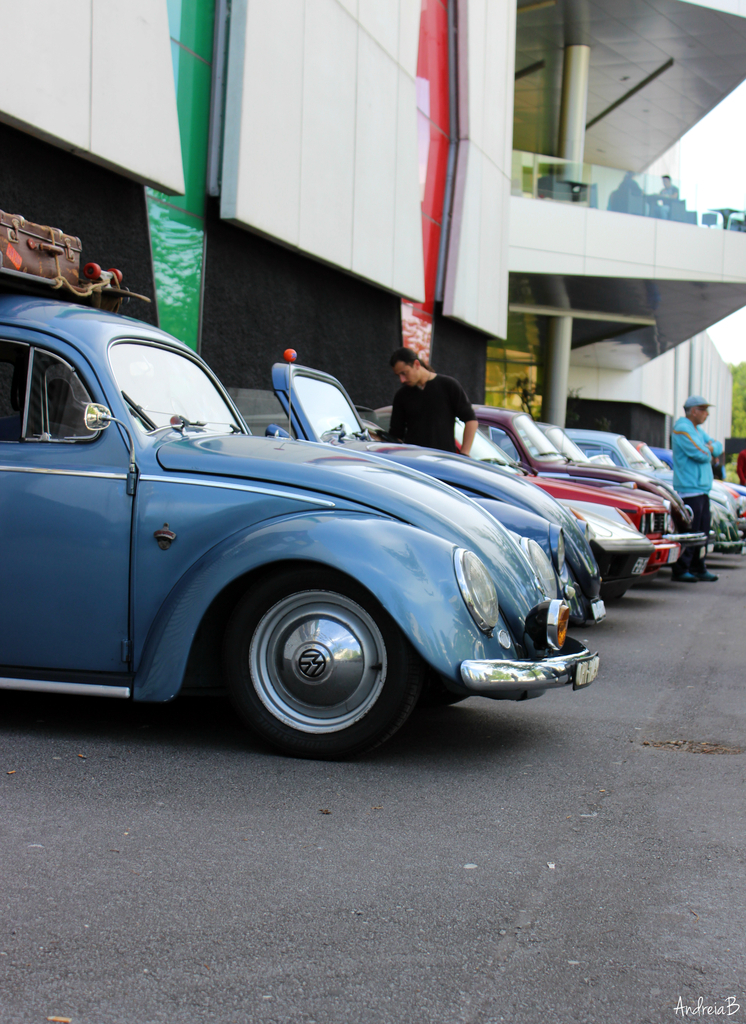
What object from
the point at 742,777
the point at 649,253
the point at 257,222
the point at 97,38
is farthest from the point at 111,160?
the point at 649,253

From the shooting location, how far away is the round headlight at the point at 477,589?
3.83 m

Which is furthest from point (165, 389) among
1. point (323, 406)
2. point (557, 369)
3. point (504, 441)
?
point (557, 369)

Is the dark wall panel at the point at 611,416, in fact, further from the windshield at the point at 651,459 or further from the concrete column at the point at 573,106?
the windshield at the point at 651,459

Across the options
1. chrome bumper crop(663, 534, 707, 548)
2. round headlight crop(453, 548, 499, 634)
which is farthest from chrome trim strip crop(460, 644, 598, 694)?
chrome bumper crop(663, 534, 707, 548)

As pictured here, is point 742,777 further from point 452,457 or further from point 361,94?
point 361,94

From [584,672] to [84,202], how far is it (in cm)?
776

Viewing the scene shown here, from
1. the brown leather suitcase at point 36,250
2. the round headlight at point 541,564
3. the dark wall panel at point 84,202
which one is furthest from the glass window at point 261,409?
the dark wall panel at point 84,202

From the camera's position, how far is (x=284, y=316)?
13.9m

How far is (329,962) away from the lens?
7.61 feet

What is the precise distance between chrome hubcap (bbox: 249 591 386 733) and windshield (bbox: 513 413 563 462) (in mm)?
6475

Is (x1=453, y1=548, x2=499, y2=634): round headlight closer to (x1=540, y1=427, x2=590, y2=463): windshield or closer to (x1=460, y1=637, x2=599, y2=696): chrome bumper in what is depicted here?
(x1=460, y1=637, x2=599, y2=696): chrome bumper

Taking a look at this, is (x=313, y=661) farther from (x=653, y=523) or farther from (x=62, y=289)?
(x=653, y=523)

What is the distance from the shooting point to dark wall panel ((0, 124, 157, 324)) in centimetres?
898

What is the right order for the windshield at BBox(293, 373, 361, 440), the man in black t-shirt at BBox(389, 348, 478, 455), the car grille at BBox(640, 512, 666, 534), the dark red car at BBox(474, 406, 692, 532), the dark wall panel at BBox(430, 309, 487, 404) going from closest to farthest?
the windshield at BBox(293, 373, 361, 440) → the man in black t-shirt at BBox(389, 348, 478, 455) → the car grille at BBox(640, 512, 666, 534) → the dark red car at BBox(474, 406, 692, 532) → the dark wall panel at BBox(430, 309, 487, 404)
